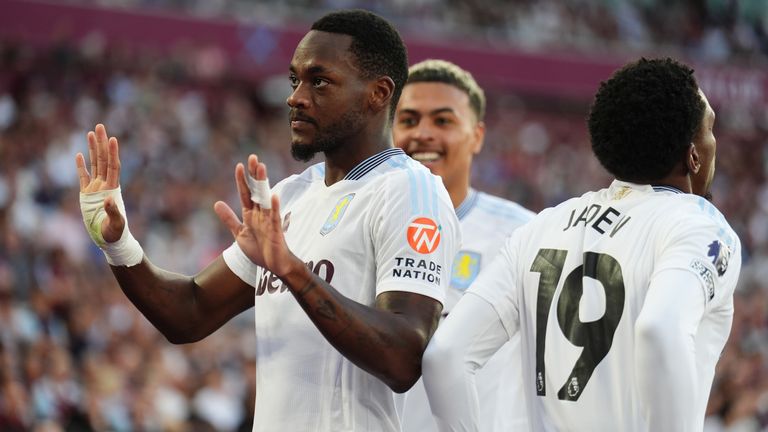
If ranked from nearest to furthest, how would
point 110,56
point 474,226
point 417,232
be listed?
point 417,232, point 474,226, point 110,56

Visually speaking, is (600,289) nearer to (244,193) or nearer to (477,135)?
(244,193)

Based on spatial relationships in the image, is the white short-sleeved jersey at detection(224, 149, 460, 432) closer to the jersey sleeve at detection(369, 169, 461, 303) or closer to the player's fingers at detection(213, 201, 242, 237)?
the jersey sleeve at detection(369, 169, 461, 303)

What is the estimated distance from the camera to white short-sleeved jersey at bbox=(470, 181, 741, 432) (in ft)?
9.97

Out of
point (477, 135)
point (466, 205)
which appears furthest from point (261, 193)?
point (477, 135)

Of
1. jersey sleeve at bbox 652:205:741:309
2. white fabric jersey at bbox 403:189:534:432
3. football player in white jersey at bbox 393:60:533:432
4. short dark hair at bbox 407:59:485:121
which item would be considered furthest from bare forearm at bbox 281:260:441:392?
short dark hair at bbox 407:59:485:121

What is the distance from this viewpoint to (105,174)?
3949mm

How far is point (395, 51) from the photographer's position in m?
3.92

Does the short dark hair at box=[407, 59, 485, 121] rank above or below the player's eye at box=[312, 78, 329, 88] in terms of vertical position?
above

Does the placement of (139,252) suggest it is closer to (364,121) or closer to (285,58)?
(364,121)

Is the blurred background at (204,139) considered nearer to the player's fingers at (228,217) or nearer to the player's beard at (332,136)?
the player's beard at (332,136)

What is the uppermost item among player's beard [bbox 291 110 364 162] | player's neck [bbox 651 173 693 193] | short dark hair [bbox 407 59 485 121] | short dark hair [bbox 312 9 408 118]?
short dark hair [bbox 407 59 485 121]

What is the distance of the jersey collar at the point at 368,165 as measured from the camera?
379 centimetres

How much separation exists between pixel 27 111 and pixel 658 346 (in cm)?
1316

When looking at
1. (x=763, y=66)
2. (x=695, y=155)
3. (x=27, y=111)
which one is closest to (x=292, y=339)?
(x=695, y=155)
